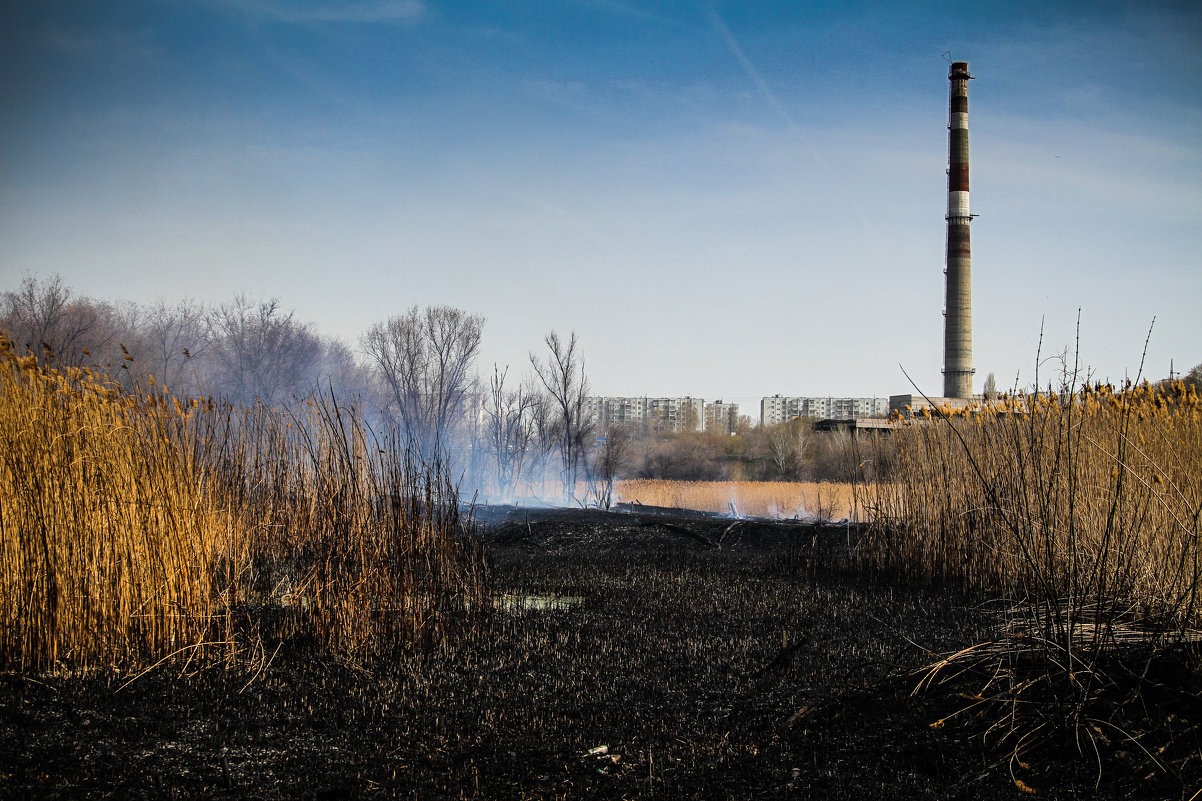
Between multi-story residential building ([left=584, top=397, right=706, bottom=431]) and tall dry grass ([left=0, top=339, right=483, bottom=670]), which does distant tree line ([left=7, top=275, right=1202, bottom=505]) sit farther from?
tall dry grass ([left=0, top=339, right=483, bottom=670])

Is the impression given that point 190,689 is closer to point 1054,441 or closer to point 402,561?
point 402,561

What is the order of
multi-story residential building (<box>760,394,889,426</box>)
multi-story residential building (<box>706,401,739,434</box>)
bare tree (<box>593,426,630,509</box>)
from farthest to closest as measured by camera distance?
multi-story residential building (<box>760,394,889,426</box>) → multi-story residential building (<box>706,401,739,434</box>) → bare tree (<box>593,426,630,509</box>)

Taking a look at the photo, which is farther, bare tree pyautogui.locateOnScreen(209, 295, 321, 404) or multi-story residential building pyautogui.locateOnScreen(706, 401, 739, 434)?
multi-story residential building pyautogui.locateOnScreen(706, 401, 739, 434)

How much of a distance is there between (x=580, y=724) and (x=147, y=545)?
103 inches

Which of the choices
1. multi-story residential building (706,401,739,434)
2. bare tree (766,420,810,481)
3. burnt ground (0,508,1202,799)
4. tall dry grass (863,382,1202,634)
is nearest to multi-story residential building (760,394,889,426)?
multi-story residential building (706,401,739,434)

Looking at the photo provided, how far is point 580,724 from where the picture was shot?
11.8 feet

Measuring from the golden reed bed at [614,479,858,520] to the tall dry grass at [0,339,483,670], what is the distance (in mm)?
13015

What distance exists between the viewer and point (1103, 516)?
4.70m

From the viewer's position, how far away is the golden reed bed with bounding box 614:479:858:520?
61.7 feet

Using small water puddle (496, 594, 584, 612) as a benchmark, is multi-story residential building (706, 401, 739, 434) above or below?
above

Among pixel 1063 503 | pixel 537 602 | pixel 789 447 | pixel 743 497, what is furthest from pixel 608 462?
pixel 1063 503

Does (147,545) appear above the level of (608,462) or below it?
below

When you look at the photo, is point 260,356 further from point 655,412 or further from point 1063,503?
point 655,412

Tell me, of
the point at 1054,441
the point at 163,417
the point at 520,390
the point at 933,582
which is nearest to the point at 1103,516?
the point at 1054,441
